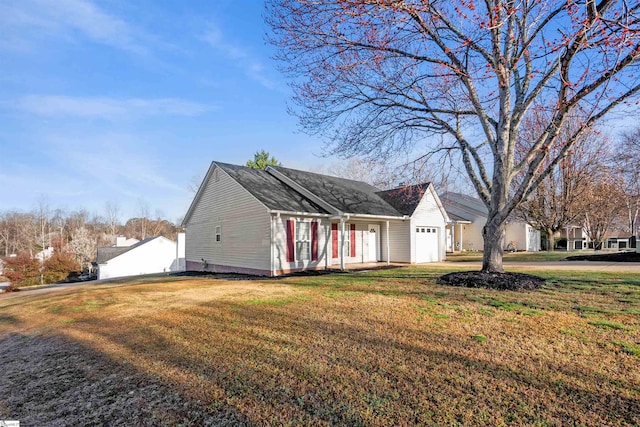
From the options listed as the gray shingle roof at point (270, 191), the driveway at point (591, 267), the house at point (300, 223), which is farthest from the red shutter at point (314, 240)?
the driveway at point (591, 267)

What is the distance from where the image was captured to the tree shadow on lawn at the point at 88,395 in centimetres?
279

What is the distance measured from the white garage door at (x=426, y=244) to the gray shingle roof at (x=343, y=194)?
2.08m

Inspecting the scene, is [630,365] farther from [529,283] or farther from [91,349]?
[91,349]

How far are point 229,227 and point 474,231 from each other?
77.4ft

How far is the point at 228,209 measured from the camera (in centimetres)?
1608

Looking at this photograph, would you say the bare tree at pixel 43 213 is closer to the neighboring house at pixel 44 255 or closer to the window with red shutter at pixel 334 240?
the neighboring house at pixel 44 255

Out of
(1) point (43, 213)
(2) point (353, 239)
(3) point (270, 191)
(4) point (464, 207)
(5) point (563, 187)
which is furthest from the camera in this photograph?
(1) point (43, 213)

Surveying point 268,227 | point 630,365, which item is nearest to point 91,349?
point 630,365

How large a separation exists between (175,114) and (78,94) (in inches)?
174

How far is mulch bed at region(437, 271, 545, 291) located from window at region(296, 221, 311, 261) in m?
6.62

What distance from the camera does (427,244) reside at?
1939 centimetres

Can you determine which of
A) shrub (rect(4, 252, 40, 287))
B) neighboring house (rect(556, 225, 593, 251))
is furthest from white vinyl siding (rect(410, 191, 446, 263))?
shrub (rect(4, 252, 40, 287))

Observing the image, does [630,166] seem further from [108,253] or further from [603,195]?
[108,253]

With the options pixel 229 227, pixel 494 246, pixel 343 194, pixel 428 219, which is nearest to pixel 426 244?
pixel 428 219
